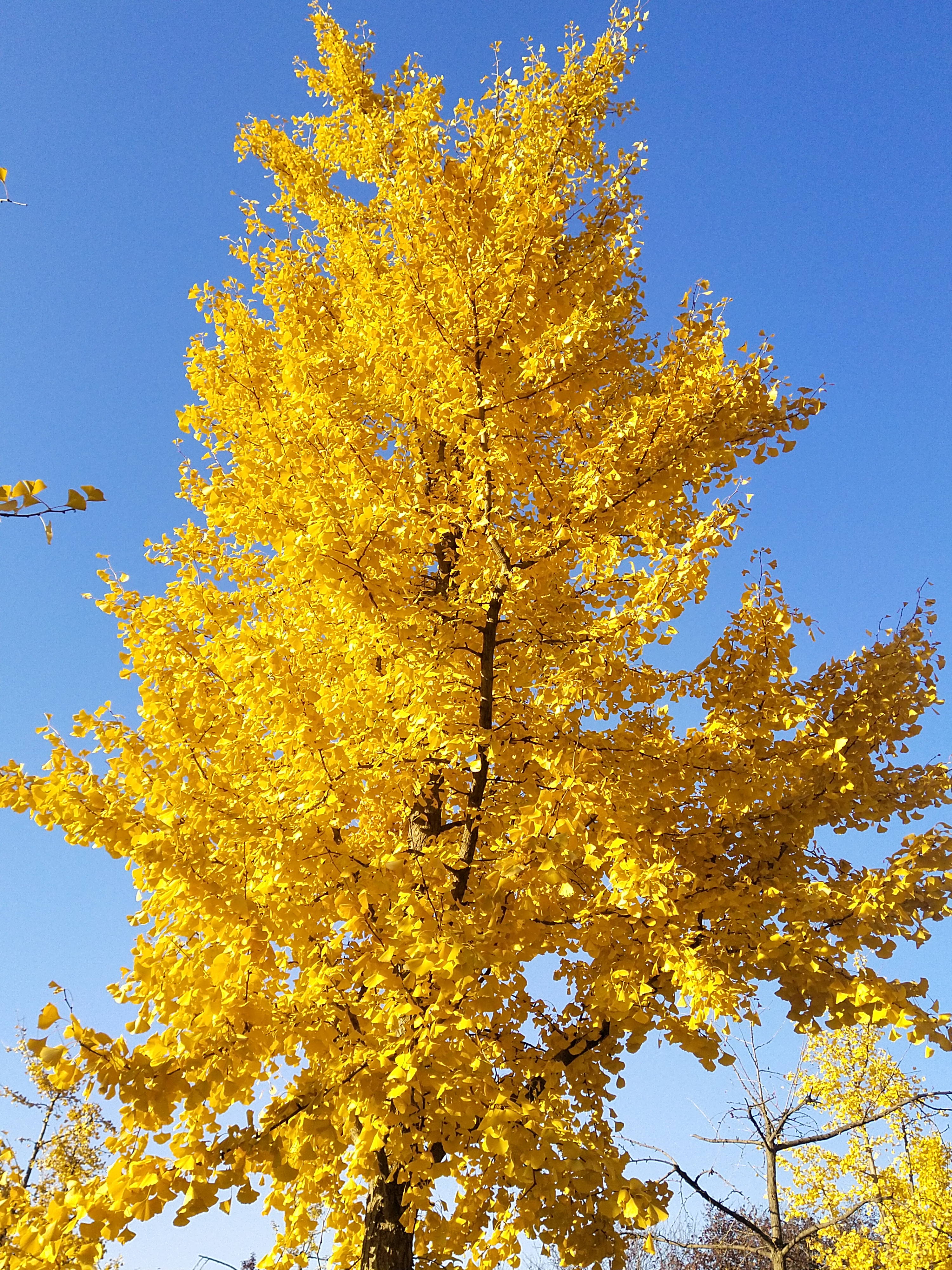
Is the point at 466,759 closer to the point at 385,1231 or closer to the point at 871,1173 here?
the point at 385,1231

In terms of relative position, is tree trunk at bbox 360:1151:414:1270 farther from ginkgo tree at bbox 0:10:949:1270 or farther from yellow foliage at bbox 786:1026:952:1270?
yellow foliage at bbox 786:1026:952:1270

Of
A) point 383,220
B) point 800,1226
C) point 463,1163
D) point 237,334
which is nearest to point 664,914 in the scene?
point 463,1163

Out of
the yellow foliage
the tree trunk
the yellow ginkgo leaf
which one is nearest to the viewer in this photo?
the yellow ginkgo leaf

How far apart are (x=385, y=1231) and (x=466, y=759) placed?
8.32ft

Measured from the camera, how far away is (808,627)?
13.5 ft

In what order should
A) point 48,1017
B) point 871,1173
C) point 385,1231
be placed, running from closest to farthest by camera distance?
point 48,1017 → point 385,1231 → point 871,1173

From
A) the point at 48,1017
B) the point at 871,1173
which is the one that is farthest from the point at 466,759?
the point at 871,1173

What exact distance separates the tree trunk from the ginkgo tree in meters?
0.02

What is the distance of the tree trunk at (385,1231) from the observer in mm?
3836

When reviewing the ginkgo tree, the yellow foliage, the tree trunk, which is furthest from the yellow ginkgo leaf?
the yellow foliage

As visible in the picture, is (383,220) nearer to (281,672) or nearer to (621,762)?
(281,672)

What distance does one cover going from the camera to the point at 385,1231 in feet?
12.8

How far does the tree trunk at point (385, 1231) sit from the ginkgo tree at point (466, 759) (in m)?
0.02

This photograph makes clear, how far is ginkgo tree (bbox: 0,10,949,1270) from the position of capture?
280cm
